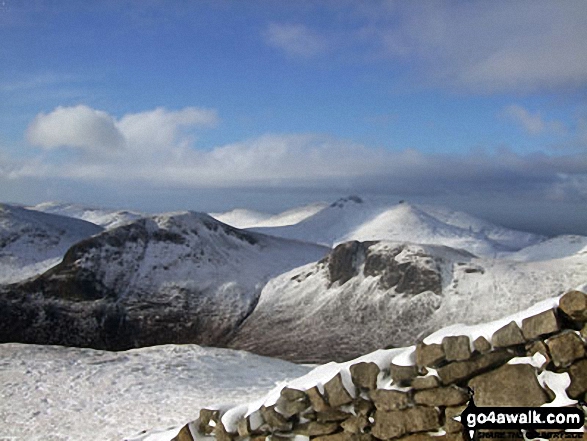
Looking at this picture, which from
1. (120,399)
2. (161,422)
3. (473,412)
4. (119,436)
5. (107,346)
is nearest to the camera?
(473,412)

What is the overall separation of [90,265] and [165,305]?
15888 millimetres

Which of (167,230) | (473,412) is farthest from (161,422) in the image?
(167,230)

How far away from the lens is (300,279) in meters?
92.3

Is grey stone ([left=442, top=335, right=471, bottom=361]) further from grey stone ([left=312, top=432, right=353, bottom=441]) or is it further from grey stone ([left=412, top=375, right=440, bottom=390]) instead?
grey stone ([left=312, top=432, right=353, bottom=441])

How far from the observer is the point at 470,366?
9695 millimetres

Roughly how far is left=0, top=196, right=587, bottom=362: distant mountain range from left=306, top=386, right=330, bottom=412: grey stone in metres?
55.3

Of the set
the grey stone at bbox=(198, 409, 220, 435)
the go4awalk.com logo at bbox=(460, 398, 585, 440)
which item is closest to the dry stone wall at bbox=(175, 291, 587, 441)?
the go4awalk.com logo at bbox=(460, 398, 585, 440)

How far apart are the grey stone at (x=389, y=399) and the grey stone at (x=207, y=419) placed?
408 centimetres

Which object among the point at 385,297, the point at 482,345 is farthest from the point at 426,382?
the point at 385,297

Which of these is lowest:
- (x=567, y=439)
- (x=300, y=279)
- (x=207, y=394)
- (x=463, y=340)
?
(x=300, y=279)

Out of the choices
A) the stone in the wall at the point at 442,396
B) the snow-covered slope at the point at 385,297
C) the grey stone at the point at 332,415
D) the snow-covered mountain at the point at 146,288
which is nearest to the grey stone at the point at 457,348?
the stone in the wall at the point at 442,396

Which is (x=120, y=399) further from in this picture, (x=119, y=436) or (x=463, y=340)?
(x=463, y=340)

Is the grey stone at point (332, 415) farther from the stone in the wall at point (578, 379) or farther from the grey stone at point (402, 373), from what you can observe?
the stone in the wall at point (578, 379)

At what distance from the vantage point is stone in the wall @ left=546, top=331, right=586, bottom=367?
9.03m
